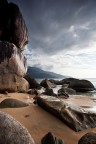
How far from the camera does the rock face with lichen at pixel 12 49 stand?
15.9 m

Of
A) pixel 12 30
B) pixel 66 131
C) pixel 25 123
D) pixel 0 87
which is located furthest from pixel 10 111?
pixel 12 30

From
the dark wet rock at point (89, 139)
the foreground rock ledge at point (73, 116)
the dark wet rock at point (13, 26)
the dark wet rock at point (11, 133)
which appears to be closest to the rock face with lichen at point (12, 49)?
the dark wet rock at point (13, 26)

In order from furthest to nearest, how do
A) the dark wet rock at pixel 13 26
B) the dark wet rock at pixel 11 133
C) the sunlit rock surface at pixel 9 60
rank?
1. the dark wet rock at pixel 13 26
2. the sunlit rock surface at pixel 9 60
3. the dark wet rock at pixel 11 133

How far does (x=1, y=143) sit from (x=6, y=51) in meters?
13.6

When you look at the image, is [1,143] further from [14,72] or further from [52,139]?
[14,72]

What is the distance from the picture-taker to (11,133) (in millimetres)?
3480

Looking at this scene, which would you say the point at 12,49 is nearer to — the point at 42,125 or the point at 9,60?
the point at 9,60

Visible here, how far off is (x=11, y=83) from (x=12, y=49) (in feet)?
9.28

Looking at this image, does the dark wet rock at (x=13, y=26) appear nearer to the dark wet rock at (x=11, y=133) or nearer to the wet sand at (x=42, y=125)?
the wet sand at (x=42, y=125)

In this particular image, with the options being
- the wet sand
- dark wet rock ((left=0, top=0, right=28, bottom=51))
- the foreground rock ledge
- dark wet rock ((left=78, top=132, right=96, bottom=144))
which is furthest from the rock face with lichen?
dark wet rock ((left=78, top=132, right=96, bottom=144))

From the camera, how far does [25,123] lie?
536 centimetres

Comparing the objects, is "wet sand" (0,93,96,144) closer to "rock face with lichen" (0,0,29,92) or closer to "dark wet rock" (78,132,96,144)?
"dark wet rock" (78,132,96,144)

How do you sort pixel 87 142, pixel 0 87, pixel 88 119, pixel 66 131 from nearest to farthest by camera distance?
pixel 87 142 → pixel 66 131 → pixel 88 119 → pixel 0 87

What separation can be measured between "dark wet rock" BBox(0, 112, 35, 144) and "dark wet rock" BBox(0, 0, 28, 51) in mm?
17840
